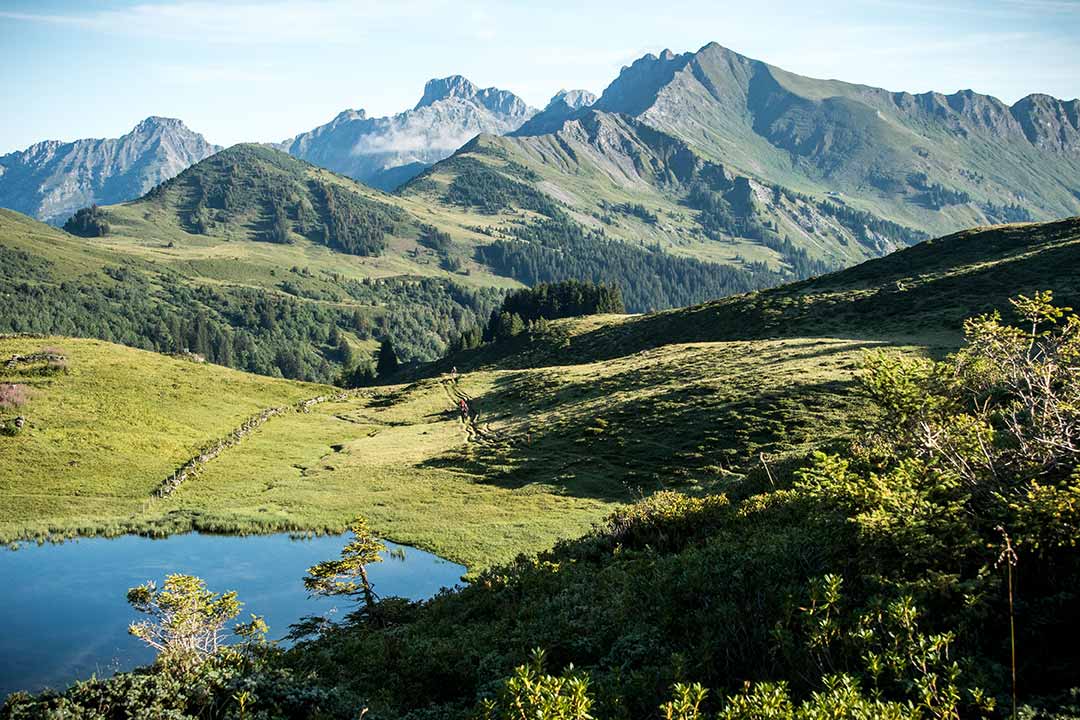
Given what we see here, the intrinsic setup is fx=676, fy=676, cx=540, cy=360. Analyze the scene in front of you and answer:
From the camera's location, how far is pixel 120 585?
41.6 m

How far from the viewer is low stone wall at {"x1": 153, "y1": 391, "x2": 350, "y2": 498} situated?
6140cm

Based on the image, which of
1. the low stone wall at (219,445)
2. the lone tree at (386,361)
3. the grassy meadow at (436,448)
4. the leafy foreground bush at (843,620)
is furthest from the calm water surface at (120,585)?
the lone tree at (386,361)

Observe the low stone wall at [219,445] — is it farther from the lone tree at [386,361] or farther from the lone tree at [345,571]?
the lone tree at [386,361]

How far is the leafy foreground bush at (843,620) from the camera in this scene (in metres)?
10.5

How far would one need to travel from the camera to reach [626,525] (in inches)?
1113

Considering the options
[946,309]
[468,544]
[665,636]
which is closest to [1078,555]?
[665,636]

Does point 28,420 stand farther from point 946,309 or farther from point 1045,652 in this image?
point 946,309

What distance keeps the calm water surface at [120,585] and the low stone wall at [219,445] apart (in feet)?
39.8

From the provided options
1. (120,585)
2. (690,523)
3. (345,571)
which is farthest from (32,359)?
(690,523)

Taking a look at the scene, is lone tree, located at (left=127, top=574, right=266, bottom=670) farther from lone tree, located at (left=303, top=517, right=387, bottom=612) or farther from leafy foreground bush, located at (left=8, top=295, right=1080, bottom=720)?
lone tree, located at (left=303, top=517, right=387, bottom=612)

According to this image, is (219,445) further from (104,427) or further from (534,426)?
(534,426)

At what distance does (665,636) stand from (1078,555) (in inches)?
315

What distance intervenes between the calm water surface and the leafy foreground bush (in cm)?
1726

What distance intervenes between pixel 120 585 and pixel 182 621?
2707 cm
